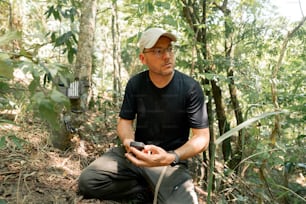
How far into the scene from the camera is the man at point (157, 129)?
2.20 meters

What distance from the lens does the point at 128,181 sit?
7.72 feet

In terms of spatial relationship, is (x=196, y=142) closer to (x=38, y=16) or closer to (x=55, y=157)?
(x=55, y=157)

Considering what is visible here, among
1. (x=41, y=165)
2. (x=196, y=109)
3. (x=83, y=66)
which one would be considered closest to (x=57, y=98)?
(x=196, y=109)

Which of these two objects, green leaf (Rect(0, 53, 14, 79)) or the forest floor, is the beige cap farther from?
green leaf (Rect(0, 53, 14, 79))

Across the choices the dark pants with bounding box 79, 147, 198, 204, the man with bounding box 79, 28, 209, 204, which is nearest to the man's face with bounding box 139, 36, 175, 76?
the man with bounding box 79, 28, 209, 204

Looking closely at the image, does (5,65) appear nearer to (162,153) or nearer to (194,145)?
(162,153)

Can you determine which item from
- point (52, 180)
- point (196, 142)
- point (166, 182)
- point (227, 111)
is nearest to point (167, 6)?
point (196, 142)

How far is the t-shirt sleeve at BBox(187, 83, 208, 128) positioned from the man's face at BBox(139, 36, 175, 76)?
9.0 inches

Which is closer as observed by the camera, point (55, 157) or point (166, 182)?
point (166, 182)

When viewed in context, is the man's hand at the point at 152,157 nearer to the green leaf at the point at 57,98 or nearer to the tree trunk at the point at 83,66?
the tree trunk at the point at 83,66

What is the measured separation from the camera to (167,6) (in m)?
2.64

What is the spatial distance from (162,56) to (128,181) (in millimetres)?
955

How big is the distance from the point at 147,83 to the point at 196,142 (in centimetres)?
60

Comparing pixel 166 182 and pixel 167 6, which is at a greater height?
pixel 167 6
